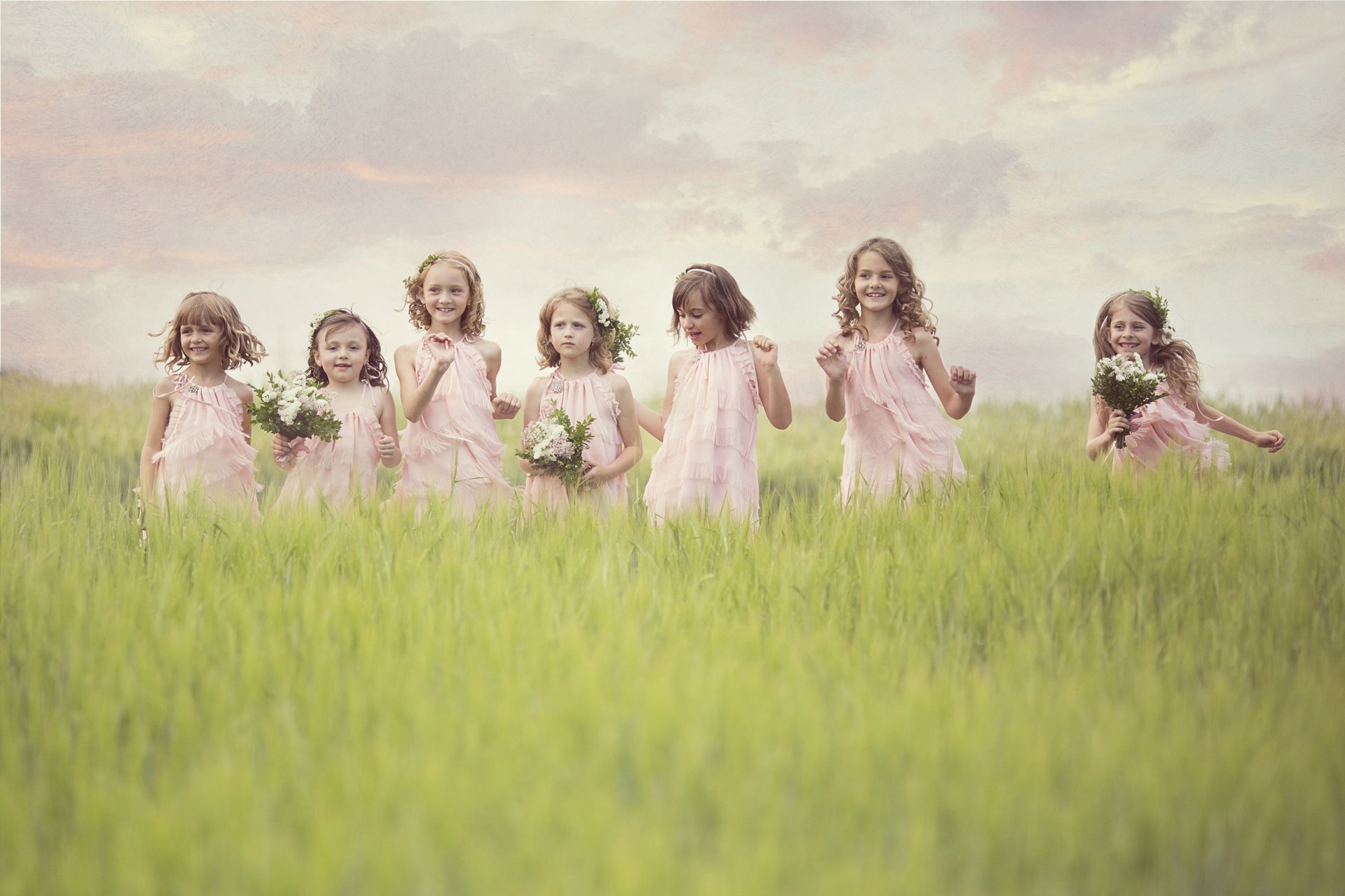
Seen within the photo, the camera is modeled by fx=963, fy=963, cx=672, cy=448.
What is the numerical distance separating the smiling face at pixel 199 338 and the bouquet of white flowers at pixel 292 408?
59 cm

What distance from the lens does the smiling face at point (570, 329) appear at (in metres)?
5.36

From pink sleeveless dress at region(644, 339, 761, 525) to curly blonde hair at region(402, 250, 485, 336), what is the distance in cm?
141

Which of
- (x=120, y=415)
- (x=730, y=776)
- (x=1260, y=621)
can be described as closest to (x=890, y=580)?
(x=1260, y=621)

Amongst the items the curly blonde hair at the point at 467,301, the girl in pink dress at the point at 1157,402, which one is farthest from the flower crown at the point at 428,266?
the girl in pink dress at the point at 1157,402

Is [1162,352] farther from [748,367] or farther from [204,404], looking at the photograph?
[204,404]

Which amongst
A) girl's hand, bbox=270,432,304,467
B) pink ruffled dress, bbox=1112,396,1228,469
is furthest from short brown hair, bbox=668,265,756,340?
pink ruffled dress, bbox=1112,396,1228,469

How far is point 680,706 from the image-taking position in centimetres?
212

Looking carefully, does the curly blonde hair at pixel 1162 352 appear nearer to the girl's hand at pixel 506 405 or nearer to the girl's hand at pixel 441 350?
the girl's hand at pixel 506 405

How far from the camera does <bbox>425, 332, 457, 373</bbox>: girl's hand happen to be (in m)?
5.13

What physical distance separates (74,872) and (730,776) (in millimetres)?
1175

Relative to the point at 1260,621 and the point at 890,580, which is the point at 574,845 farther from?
the point at 1260,621

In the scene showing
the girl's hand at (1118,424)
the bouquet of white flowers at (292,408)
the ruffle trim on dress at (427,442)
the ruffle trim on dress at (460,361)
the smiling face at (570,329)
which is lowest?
the ruffle trim on dress at (427,442)

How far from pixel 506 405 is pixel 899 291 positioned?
2.32m

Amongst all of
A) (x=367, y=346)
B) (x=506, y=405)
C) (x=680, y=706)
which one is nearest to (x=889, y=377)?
(x=506, y=405)
